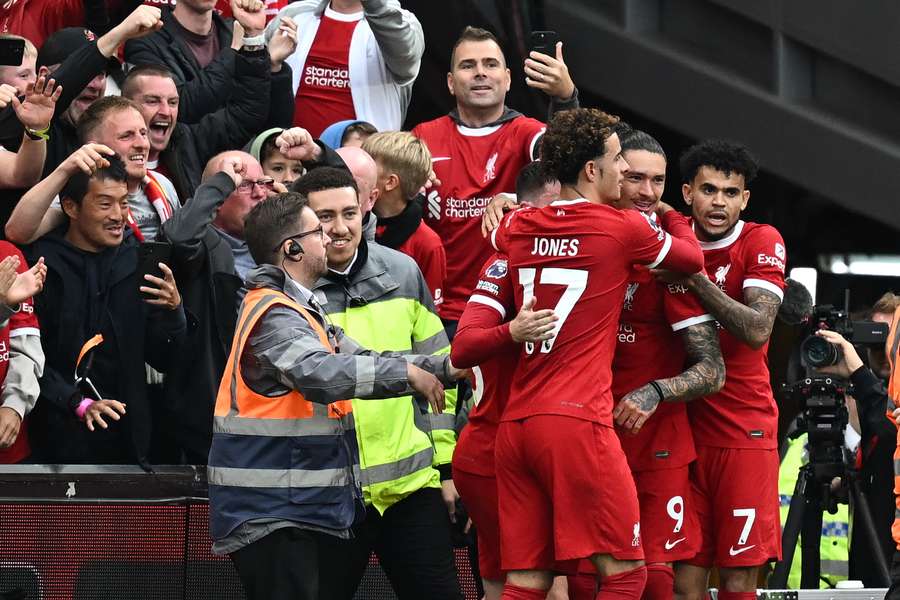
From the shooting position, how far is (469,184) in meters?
8.11

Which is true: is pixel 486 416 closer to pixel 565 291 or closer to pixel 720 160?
pixel 565 291

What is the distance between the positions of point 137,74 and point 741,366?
10.6ft

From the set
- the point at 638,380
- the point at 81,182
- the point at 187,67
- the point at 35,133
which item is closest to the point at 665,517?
the point at 638,380

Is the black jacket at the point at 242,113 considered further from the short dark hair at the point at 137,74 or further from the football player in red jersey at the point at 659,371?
the football player in red jersey at the point at 659,371

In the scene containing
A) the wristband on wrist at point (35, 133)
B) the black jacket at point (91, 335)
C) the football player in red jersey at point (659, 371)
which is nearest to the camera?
the football player in red jersey at point (659, 371)

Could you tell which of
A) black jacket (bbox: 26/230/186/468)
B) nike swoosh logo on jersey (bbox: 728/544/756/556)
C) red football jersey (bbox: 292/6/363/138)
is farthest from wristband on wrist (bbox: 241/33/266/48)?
nike swoosh logo on jersey (bbox: 728/544/756/556)

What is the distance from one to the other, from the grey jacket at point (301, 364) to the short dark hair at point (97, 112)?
5.49ft

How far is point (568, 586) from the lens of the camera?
6496 mm

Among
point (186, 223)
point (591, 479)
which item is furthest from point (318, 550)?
point (186, 223)

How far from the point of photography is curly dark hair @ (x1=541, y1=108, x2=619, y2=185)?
6051 millimetres

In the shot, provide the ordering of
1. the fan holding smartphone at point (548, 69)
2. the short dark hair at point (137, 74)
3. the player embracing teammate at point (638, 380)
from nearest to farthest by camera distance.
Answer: the player embracing teammate at point (638, 380) → the short dark hair at point (137, 74) → the fan holding smartphone at point (548, 69)

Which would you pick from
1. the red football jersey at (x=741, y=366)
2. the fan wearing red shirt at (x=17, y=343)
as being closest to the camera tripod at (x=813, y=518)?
the red football jersey at (x=741, y=366)

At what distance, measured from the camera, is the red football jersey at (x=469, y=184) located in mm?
8008

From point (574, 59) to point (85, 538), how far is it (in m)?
6.17
